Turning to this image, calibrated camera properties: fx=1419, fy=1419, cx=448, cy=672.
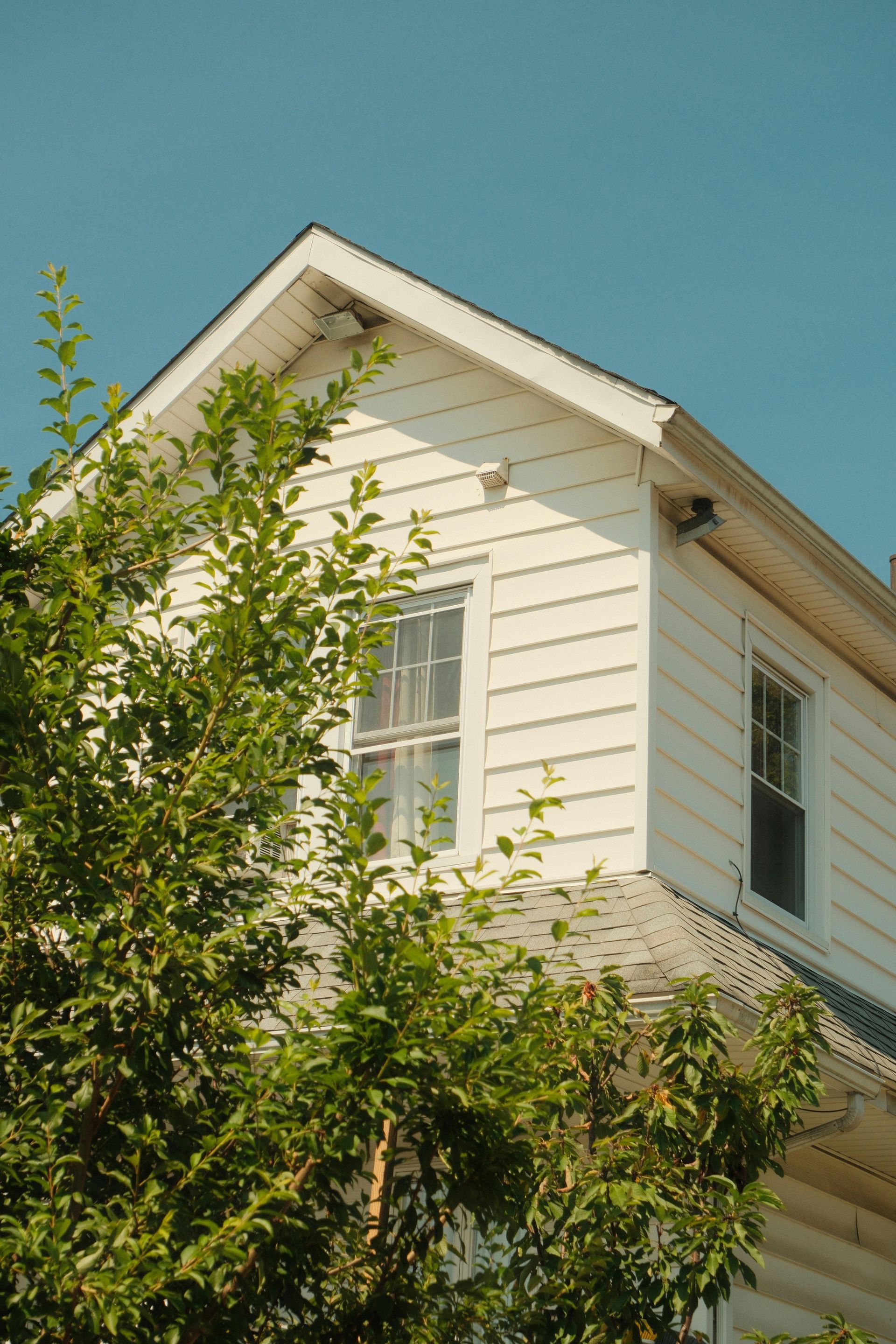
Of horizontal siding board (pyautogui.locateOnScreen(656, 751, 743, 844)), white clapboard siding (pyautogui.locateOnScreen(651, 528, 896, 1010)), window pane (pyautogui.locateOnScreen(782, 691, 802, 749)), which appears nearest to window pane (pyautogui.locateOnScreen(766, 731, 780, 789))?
window pane (pyautogui.locateOnScreen(782, 691, 802, 749))

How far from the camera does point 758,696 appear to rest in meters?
8.62

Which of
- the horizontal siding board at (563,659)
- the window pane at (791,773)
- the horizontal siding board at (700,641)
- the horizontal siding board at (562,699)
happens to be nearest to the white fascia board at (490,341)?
the horizontal siding board at (700,641)

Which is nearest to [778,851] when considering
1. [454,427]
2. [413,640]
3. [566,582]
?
[566,582]

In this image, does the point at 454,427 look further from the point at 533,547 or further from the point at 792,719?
the point at 792,719

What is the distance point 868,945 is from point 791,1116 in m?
4.54

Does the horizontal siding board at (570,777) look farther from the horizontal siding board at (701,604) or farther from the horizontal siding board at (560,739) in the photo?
the horizontal siding board at (701,604)

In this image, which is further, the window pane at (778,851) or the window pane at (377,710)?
the window pane at (778,851)

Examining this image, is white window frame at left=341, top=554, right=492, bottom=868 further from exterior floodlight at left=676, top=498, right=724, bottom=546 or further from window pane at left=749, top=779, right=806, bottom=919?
window pane at left=749, top=779, right=806, bottom=919

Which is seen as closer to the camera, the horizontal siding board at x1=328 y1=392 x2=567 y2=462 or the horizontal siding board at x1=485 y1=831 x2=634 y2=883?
the horizontal siding board at x1=485 y1=831 x2=634 y2=883

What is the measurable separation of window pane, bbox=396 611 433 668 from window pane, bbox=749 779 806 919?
2.10 meters

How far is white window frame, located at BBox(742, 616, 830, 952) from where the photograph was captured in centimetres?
803

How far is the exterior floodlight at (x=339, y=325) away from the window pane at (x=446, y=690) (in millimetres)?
2490

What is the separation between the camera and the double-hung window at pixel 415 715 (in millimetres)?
7949

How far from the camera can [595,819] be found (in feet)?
23.4
